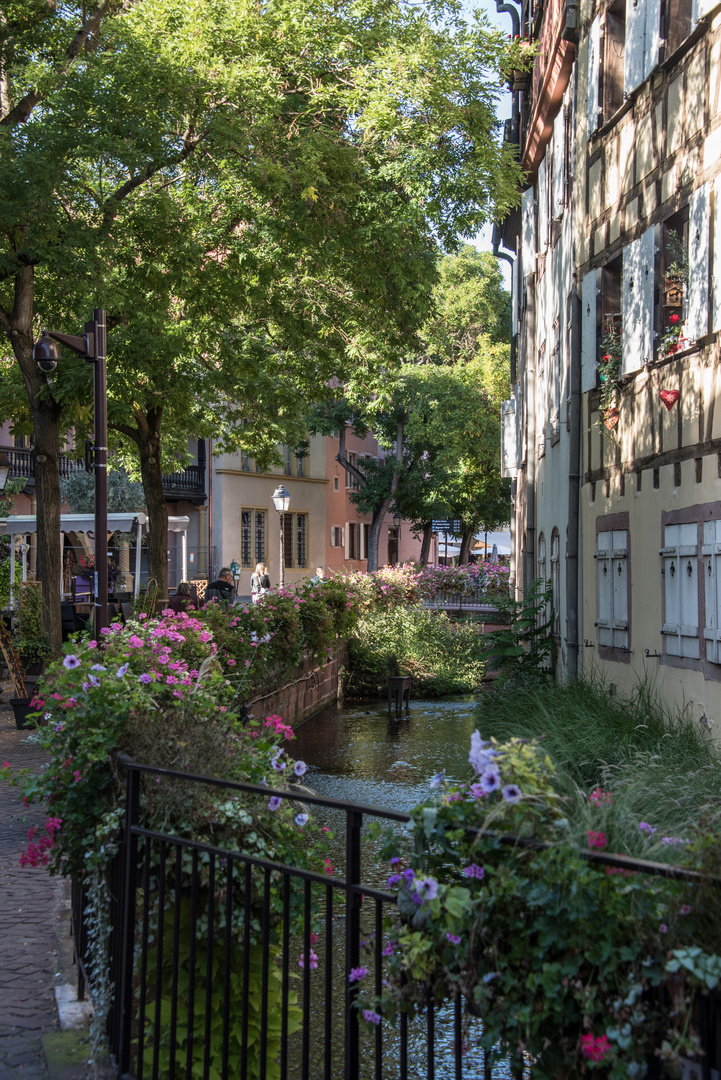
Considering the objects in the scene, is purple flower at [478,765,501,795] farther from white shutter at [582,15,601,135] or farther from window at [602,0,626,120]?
white shutter at [582,15,601,135]

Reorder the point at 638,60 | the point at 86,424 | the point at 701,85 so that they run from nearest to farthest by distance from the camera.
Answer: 1. the point at 701,85
2. the point at 638,60
3. the point at 86,424

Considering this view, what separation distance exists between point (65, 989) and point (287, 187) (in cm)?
1005

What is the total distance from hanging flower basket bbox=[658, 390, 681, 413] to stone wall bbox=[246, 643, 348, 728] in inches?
210

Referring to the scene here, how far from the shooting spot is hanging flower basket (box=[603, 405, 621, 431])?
10.6m

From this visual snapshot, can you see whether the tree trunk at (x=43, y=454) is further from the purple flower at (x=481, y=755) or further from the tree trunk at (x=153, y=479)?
the purple flower at (x=481, y=755)

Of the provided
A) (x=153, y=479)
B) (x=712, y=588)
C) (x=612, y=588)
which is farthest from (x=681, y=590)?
(x=153, y=479)

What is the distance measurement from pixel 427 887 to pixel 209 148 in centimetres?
1197

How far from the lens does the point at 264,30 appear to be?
12.7 metres

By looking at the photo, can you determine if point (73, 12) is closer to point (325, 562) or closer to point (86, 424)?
point (86, 424)

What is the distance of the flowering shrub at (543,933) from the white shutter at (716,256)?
6.06 metres

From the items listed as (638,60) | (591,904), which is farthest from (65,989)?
(638,60)

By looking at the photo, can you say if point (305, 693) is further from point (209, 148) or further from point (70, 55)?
point (70, 55)

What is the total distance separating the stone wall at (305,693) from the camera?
12.9 meters

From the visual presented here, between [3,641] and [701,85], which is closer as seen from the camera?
[701,85]
